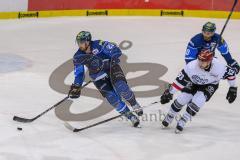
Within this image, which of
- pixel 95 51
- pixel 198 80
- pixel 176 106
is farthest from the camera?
pixel 95 51

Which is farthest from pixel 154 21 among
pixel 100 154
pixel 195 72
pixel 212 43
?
pixel 100 154

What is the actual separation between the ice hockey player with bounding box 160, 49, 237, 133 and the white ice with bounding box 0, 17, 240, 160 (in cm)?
36

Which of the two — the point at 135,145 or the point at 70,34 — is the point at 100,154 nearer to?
the point at 135,145

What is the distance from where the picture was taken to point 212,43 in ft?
22.3

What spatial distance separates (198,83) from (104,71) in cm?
125

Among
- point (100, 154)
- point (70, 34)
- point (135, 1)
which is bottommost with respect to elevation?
point (100, 154)

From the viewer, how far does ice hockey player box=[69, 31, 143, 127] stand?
652 cm

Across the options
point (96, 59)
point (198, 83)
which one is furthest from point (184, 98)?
point (96, 59)

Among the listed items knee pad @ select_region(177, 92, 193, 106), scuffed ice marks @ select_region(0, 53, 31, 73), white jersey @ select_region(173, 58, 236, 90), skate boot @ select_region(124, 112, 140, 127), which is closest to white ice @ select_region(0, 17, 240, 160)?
scuffed ice marks @ select_region(0, 53, 31, 73)

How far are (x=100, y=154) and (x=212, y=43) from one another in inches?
88.4

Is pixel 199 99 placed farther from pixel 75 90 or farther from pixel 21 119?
pixel 21 119

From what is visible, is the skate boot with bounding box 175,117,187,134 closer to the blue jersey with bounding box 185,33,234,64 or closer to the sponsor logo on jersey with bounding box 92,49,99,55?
the blue jersey with bounding box 185,33,234,64

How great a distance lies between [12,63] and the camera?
9570 millimetres

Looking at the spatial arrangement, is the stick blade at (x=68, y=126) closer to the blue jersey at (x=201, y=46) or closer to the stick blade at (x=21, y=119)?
the stick blade at (x=21, y=119)
